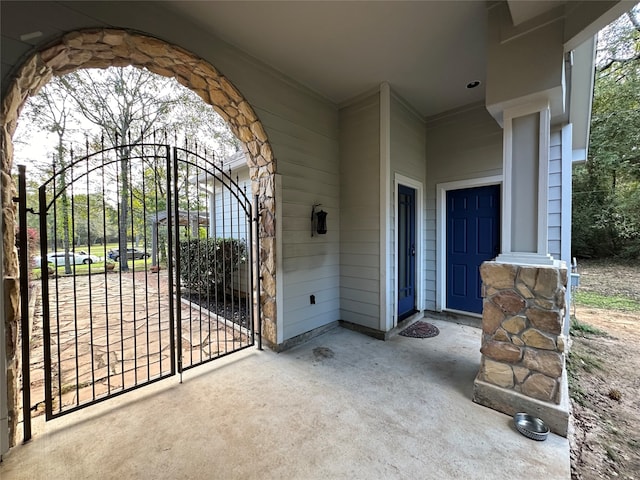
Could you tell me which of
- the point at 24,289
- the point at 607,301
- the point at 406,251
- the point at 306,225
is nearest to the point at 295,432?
the point at 24,289

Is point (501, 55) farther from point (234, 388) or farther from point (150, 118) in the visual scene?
point (150, 118)

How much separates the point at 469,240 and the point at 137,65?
4.52 meters

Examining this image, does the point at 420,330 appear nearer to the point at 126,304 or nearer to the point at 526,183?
the point at 526,183

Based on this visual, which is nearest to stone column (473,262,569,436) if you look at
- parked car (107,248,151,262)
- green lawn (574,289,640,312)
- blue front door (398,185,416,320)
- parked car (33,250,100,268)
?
blue front door (398,185,416,320)

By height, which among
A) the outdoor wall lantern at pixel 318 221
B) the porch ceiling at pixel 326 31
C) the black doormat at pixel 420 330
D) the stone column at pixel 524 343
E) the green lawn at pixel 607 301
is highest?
the porch ceiling at pixel 326 31

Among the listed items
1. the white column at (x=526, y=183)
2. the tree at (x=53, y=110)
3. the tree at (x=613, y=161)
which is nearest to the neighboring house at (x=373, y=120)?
the white column at (x=526, y=183)

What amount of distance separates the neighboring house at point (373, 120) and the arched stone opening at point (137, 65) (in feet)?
0.05

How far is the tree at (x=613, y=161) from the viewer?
6672 millimetres

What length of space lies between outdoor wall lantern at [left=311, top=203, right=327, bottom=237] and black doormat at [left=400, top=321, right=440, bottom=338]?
176cm

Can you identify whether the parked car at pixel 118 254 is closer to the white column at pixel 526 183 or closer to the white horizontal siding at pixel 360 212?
the white horizontal siding at pixel 360 212

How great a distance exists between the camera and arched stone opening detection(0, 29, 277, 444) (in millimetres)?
1685

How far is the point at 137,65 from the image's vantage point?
94.9 inches

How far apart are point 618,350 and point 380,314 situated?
277cm

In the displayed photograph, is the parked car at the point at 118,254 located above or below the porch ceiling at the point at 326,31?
below
